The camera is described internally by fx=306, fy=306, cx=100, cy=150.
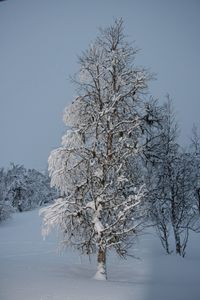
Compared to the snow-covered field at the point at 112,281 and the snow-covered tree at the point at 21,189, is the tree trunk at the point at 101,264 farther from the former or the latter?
the snow-covered tree at the point at 21,189

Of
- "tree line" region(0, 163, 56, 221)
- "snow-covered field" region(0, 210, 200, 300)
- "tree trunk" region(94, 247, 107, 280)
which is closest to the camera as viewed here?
"snow-covered field" region(0, 210, 200, 300)

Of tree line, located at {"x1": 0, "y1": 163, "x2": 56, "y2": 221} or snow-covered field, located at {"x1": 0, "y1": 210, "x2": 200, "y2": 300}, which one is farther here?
tree line, located at {"x1": 0, "y1": 163, "x2": 56, "y2": 221}

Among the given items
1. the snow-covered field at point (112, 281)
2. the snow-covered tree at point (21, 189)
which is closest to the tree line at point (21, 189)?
the snow-covered tree at point (21, 189)

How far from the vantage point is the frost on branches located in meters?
9.62

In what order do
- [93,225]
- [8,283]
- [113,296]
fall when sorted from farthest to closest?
[93,225], [8,283], [113,296]

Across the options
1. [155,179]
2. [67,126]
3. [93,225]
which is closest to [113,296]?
[93,225]

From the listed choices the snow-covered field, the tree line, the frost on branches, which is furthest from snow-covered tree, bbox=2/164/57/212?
the frost on branches

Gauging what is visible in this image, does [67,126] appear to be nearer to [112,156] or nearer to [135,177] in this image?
[112,156]

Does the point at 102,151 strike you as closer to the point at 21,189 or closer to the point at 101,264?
the point at 101,264

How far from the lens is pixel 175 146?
14484mm

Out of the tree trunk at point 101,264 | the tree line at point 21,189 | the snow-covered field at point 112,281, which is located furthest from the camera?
the tree line at point 21,189

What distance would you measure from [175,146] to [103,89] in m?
5.72

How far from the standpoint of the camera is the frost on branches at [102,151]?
9.62 m

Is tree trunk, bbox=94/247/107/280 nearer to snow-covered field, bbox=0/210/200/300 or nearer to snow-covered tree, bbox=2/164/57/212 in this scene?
snow-covered field, bbox=0/210/200/300
